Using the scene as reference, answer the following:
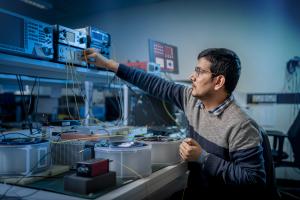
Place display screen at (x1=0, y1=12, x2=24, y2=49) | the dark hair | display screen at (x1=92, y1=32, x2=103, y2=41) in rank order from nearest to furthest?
display screen at (x1=0, y1=12, x2=24, y2=49) < the dark hair < display screen at (x1=92, y1=32, x2=103, y2=41)

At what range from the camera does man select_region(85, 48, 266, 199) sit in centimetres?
116

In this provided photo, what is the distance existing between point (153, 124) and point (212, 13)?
234 cm

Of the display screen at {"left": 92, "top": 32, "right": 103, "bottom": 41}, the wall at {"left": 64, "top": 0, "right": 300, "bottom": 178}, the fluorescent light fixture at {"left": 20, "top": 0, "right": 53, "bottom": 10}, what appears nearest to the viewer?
the display screen at {"left": 92, "top": 32, "right": 103, "bottom": 41}

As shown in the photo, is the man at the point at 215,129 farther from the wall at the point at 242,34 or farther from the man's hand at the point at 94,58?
the wall at the point at 242,34

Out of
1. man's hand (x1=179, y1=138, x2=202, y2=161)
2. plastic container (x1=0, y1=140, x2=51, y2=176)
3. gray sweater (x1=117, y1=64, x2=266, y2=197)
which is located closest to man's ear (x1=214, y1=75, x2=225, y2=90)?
gray sweater (x1=117, y1=64, x2=266, y2=197)

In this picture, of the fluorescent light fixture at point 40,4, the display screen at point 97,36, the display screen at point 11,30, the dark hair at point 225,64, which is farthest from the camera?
the fluorescent light fixture at point 40,4

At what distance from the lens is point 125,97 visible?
2271 mm

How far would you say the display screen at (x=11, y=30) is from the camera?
112cm

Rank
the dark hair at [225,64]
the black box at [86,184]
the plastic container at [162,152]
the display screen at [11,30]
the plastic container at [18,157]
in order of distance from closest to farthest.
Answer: the black box at [86,184], the plastic container at [18,157], the display screen at [11,30], the plastic container at [162,152], the dark hair at [225,64]

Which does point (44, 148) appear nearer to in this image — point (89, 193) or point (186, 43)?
point (89, 193)

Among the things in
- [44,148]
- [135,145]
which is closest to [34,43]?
[44,148]

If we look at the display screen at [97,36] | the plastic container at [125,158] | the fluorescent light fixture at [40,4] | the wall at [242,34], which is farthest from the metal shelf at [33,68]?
the fluorescent light fixture at [40,4]

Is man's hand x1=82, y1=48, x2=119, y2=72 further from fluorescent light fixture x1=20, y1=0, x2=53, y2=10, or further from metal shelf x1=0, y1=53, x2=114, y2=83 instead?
fluorescent light fixture x1=20, y1=0, x2=53, y2=10

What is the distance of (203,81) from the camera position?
141cm
